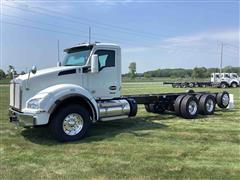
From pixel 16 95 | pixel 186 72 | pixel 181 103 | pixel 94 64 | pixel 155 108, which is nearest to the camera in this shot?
pixel 16 95

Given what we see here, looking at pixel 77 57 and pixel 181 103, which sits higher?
pixel 77 57

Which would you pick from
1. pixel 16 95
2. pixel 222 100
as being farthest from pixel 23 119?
pixel 222 100

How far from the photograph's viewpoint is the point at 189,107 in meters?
12.4

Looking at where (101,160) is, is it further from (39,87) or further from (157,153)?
(39,87)

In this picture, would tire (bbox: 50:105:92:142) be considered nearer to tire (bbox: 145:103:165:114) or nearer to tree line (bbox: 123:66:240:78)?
tire (bbox: 145:103:165:114)

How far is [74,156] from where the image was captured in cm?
709

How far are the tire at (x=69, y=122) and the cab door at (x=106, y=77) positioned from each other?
990mm

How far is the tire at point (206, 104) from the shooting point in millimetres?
12898

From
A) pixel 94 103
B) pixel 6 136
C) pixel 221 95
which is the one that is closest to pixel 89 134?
pixel 94 103

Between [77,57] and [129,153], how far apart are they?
3.90m

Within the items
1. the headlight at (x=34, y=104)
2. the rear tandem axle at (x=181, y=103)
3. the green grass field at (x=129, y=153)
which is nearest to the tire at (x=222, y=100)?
the rear tandem axle at (x=181, y=103)

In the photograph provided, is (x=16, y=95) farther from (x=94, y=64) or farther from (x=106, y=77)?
(x=106, y=77)

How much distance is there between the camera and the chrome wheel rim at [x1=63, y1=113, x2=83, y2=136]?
28.7ft

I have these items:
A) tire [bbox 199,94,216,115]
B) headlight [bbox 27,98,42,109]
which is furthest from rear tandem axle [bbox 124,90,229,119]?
headlight [bbox 27,98,42,109]
